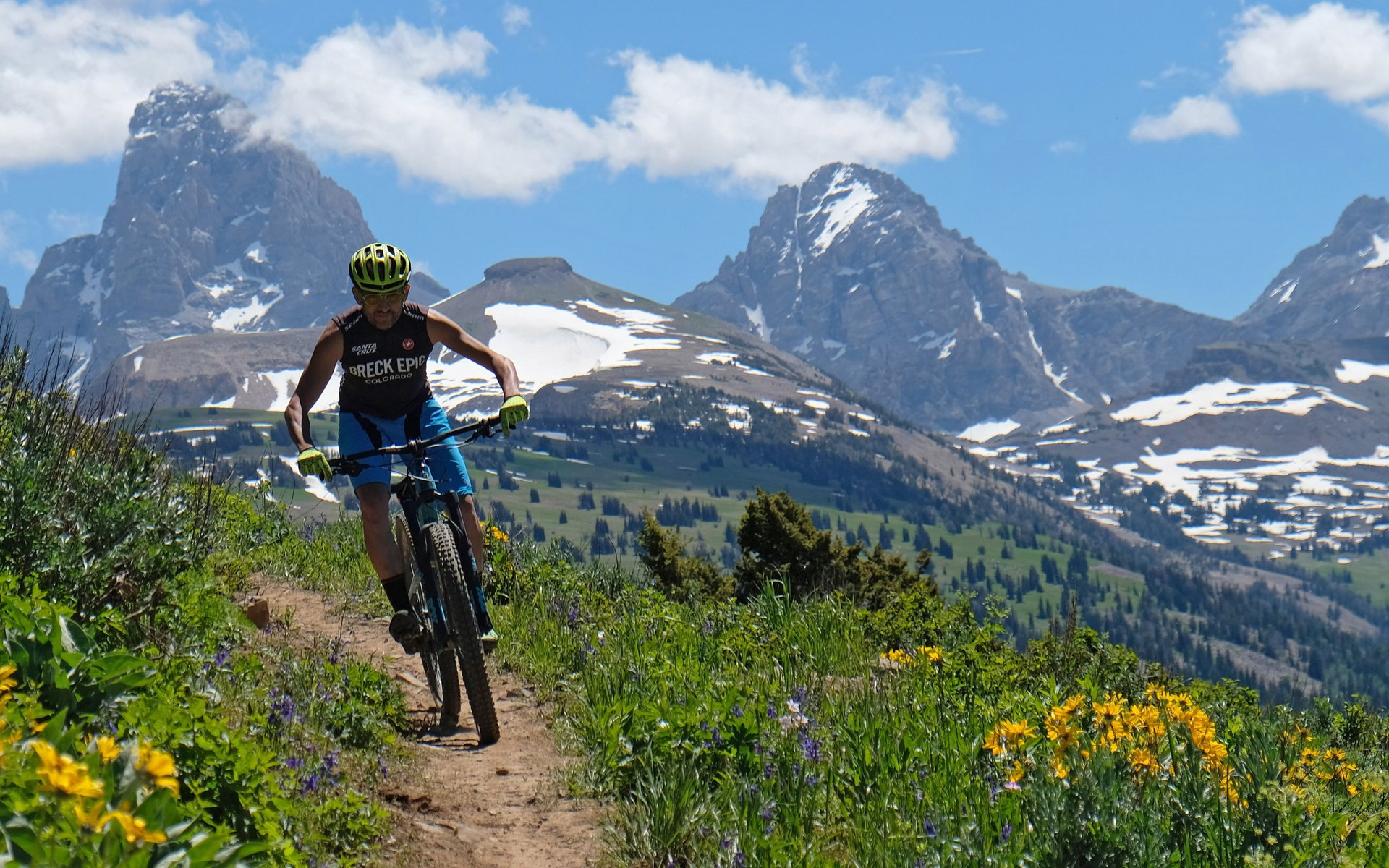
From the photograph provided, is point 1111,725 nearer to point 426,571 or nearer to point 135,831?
point 135,831

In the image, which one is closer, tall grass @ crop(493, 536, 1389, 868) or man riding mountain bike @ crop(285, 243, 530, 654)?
tall grass @ crop(493, 536, 1389, 868)

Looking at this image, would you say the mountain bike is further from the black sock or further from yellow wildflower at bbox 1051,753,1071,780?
yellow wildflower at bbox 1051,753,1071,780

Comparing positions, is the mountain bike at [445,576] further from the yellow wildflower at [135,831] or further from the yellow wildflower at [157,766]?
the yellow wildflower at [135,831]

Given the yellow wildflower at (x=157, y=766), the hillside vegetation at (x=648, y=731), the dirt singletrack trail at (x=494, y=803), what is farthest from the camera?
the dirt singletrack trail at (x=494, y=803)

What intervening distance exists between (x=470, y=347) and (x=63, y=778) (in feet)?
19.2

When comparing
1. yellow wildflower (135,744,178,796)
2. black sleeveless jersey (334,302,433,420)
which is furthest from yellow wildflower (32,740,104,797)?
black sleeveless jersey (334,302,433,420)

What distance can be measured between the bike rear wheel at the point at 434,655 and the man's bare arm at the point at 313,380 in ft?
2.93

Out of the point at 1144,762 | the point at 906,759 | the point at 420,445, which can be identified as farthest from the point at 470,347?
the point at 1144,762

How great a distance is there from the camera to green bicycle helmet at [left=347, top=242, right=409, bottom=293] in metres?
7.46

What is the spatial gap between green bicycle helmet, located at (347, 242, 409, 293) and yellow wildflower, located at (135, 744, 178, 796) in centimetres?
478

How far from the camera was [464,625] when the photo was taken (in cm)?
716

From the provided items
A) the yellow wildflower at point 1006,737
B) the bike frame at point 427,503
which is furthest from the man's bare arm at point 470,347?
the yellow wildflower at point 1006,737

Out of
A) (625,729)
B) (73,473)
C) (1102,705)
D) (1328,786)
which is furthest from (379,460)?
(1328,786)

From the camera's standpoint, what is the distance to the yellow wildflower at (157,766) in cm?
274
